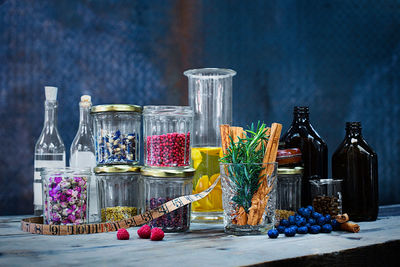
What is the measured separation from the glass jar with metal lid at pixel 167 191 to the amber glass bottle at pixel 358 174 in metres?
0.51

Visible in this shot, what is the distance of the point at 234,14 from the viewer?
1.75m

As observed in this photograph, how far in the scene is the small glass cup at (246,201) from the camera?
1.09 meters

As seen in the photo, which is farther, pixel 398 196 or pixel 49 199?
pixel 398 196

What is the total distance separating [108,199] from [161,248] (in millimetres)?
359

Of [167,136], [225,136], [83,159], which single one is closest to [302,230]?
[225,136]

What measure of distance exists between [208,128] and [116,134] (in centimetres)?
30

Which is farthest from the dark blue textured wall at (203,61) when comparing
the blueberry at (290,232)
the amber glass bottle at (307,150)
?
the blueberry at (290,232)

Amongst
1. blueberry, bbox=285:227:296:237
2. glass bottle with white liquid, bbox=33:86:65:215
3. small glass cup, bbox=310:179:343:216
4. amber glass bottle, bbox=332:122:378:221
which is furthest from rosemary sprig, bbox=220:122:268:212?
glass bottle with white liquid, bbox=33:86:65:215

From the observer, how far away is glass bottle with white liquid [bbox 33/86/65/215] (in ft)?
4.30

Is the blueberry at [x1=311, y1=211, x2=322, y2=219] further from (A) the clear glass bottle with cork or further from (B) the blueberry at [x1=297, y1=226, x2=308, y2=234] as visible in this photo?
(A) the clear glass bottle with cork

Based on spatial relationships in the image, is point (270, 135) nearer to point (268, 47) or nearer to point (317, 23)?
point (268, 47)

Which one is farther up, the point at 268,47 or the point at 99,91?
the point at 268,47

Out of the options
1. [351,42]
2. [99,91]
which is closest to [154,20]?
[99,91]

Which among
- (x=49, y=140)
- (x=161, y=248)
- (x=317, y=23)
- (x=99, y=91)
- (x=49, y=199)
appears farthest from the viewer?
(x=317, y=23)
